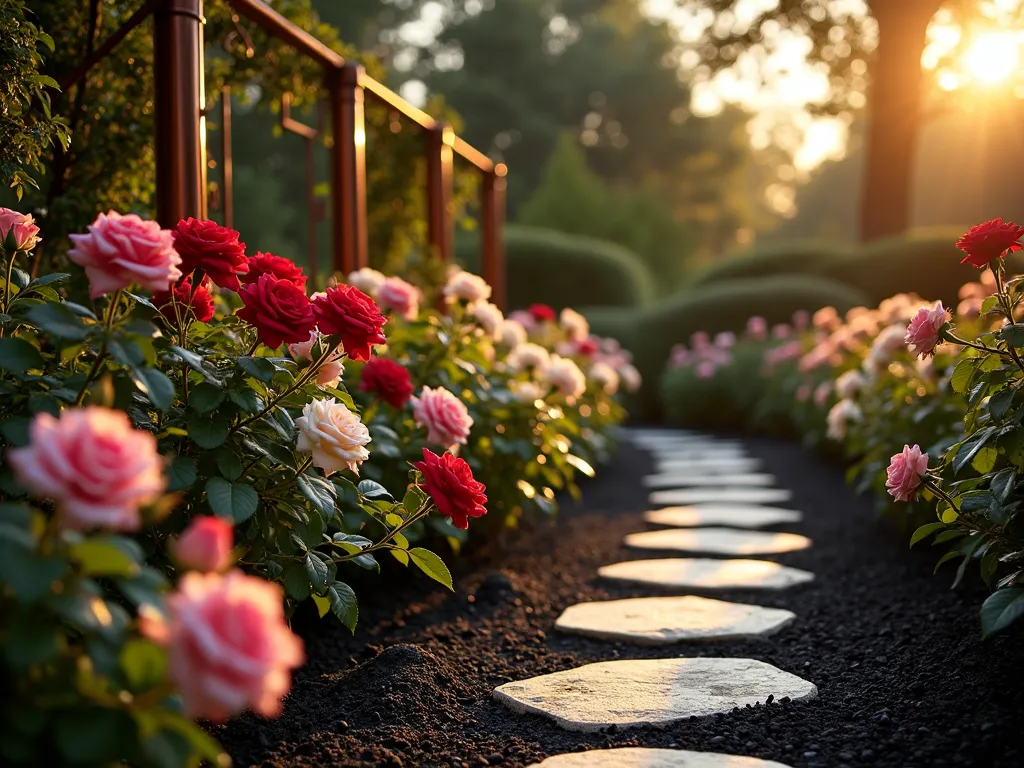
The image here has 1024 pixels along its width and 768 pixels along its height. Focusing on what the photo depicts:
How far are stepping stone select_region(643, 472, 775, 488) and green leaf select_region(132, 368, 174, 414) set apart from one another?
3.42 metres

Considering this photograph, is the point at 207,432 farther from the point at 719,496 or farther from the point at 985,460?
the point at 719,496

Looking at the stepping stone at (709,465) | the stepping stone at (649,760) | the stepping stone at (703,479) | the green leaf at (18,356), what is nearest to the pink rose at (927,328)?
the stepping stone at (649,760)

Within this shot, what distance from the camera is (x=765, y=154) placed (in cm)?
4522

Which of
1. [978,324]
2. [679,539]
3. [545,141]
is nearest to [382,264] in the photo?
[679,539]

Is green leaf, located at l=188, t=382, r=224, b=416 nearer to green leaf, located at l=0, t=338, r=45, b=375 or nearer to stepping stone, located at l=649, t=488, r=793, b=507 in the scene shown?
green leaf, located at l=0, t=338, r=45, b=375

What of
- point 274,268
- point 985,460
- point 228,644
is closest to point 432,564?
point 274,268

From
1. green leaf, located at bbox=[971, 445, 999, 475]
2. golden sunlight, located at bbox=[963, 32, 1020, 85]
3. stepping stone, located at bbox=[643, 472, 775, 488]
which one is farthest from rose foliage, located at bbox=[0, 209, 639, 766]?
golden sunlight, located at bbox=[963, 32, 1020, 85]

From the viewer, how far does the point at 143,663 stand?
750 mm

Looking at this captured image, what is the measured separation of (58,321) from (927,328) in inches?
55.2

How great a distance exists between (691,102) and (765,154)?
24.8 metres

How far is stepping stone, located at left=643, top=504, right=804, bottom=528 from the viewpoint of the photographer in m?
3.29

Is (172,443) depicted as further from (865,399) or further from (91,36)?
(865,399)

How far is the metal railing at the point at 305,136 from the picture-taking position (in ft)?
6.10

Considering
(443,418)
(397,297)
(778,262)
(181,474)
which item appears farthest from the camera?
(778,262)
